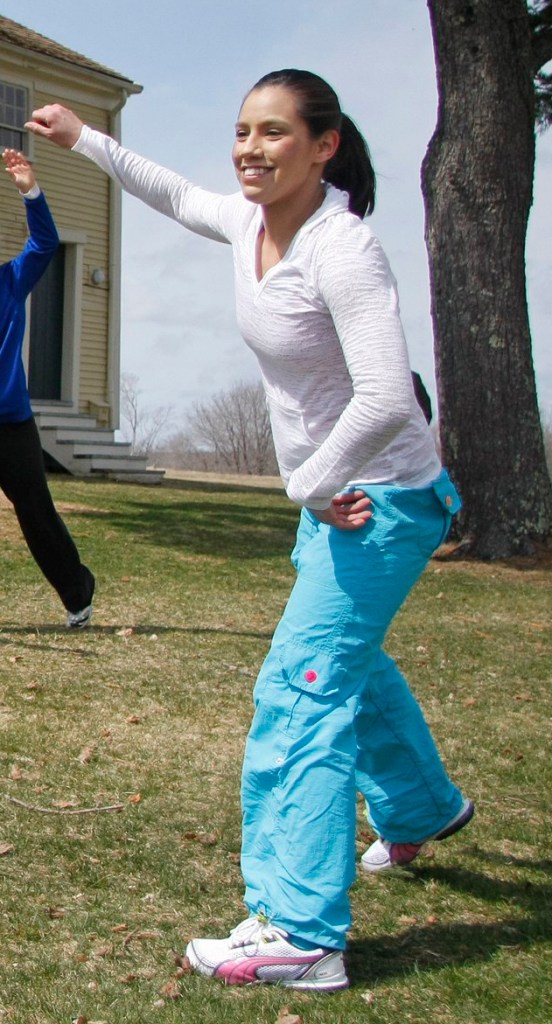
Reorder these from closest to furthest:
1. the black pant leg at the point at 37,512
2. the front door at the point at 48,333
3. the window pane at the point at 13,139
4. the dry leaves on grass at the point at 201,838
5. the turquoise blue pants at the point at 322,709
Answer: the turquoise blue pants at the point at 322,709 < the dry leaves on grass at the point at 201,838 < the black pant leg at the point at 37,512 < the window pane at the point at 13,139 < the front door at the point at 48,333

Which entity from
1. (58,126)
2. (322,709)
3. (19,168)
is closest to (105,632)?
(19,168)

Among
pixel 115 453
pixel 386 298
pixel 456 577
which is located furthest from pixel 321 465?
pixel 115 453

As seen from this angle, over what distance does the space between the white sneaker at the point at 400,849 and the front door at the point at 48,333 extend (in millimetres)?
18532

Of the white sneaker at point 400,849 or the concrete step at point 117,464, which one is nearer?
the white sneaker at point 400,849

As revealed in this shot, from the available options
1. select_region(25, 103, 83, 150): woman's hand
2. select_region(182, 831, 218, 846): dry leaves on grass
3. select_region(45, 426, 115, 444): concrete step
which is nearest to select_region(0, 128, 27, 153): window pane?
select_region(45, 426, 115, 444): concrete step

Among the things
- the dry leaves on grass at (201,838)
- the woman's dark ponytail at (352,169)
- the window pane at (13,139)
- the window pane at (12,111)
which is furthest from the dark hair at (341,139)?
the window pane at (13,139)

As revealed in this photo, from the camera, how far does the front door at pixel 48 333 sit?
71.2ft

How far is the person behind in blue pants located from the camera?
112 inches

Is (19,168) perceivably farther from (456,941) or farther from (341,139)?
(456,941)

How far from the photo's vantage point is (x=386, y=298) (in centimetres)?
277

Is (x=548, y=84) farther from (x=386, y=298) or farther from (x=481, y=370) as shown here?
(x=386, y=298)

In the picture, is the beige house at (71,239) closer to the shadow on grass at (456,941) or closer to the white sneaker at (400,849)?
the white sneaker at (400,849)

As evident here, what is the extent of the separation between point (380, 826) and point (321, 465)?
1367 mm

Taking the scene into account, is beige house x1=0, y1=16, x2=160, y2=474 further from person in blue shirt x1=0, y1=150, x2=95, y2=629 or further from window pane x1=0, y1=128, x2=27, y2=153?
person in blue shirt x1=0, y1=150, x2=95, y2=629
